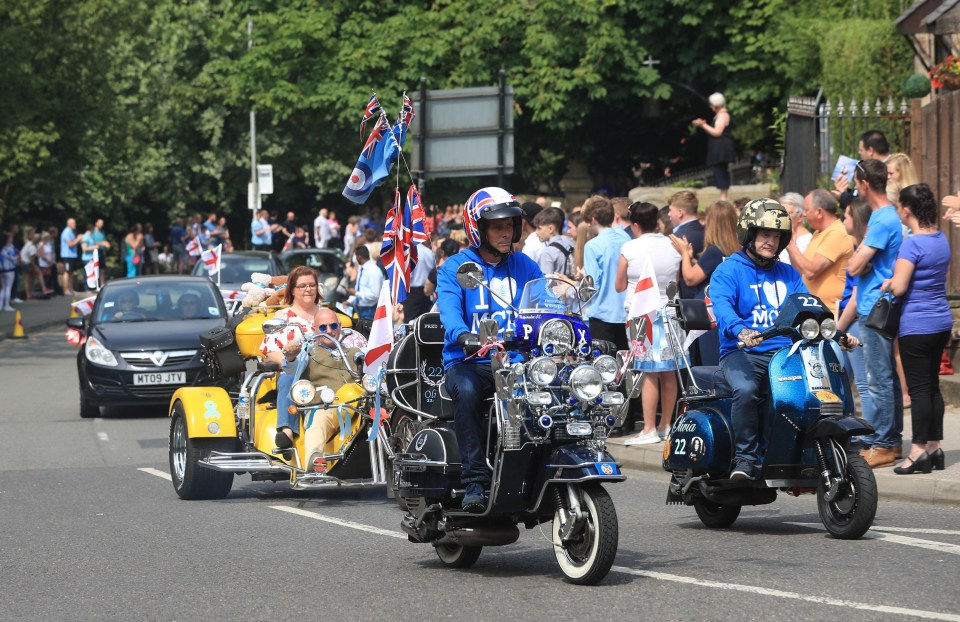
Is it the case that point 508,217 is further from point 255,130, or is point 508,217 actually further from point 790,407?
point 255,130

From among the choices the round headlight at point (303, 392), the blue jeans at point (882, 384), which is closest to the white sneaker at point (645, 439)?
the blue jeans at point (882, 384)

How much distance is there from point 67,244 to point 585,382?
131ft

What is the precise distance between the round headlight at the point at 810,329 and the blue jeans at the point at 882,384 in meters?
2.45

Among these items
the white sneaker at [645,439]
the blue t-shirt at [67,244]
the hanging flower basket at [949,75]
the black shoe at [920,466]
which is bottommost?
the white sneaker at [645,439]

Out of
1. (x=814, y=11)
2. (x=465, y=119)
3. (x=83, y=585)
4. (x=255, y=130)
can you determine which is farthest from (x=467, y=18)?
(x=83, y=585)

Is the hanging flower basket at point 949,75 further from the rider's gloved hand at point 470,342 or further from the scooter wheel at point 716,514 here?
the rider's gloved hand at point 470,342

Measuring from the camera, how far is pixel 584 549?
7.52 meters

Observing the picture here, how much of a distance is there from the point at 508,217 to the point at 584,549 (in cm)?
172

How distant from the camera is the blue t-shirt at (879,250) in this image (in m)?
11.1

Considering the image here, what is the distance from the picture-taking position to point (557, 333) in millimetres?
7668

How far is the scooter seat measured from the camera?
9.41 meters

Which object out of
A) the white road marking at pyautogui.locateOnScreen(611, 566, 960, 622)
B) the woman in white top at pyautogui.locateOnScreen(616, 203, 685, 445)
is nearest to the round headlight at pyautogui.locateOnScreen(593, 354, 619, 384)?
the white road marking at pyautogui.locateOnScreen(611, 566, 960, 622)

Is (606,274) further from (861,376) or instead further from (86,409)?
(86,409)

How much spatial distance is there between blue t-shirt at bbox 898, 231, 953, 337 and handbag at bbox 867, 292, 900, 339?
0.18 feet
